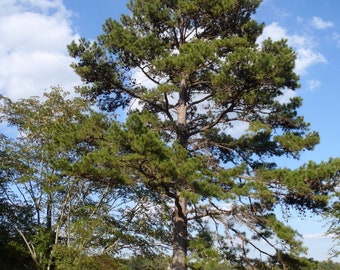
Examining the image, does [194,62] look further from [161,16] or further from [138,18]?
[138,18]

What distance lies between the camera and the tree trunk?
9.89m

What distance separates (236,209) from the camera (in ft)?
31.8

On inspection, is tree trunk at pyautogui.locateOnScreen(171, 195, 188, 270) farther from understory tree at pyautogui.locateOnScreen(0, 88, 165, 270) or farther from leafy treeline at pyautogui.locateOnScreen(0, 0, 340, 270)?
understory tree at pyautogui.locateOnScreen(0, 88, 165, 270)

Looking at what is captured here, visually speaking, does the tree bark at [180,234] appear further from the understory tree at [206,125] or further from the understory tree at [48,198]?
the understory tree at [48,198]

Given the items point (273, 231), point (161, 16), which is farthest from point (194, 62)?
point (273, 231)

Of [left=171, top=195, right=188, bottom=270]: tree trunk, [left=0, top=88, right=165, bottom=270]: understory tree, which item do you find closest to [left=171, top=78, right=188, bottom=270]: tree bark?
[left=171, top=195, right=188, bottom=270]: tree trunk

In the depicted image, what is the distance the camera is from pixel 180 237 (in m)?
10.2

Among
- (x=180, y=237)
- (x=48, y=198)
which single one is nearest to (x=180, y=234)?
(x=180, y=237)

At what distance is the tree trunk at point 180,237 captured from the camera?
32.4 feet

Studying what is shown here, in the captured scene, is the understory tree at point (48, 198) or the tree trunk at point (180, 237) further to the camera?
the understory tree at point (48, 198)

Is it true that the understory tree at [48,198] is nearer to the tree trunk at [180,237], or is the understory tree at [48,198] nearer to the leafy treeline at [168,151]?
the leafy treeline at [168,151]

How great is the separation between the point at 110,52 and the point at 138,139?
4.61 meters

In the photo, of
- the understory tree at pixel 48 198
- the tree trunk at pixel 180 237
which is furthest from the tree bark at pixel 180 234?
the understory tree at pixel 48 198

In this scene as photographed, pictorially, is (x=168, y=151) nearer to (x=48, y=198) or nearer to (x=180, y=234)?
(x=180, y=234)
